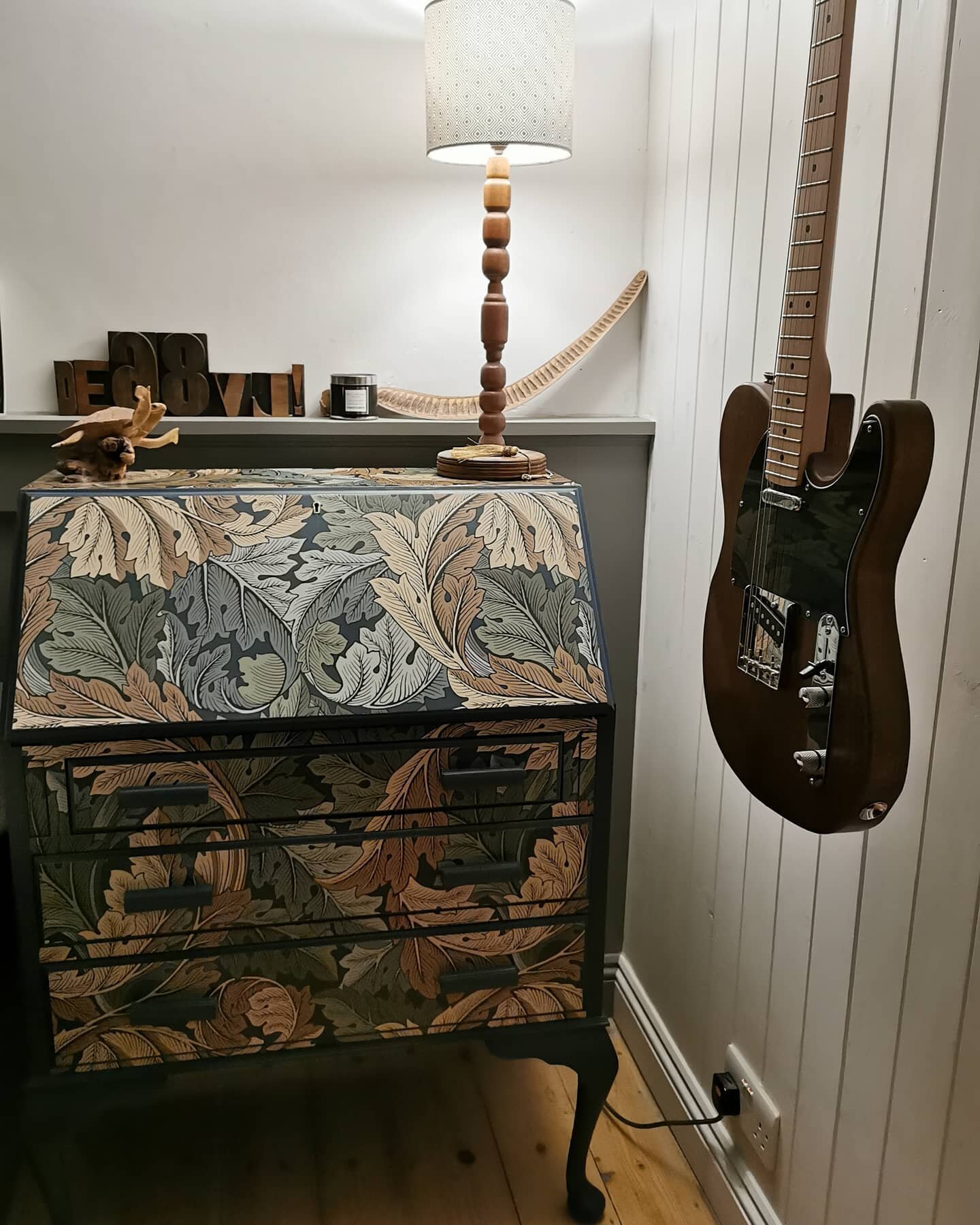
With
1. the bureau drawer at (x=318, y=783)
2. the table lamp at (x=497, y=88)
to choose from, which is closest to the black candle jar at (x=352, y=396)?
the table lamp at (x=497, y=88)

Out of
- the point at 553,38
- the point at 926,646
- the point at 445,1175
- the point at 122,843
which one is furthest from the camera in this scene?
the point at 445,1175

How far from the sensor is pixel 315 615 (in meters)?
1.41

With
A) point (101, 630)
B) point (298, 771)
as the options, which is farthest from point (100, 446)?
point (298, 771)

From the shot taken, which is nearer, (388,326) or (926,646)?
(926,646)

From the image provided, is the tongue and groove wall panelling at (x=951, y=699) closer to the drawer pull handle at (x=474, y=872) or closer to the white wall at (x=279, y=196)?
the drawer pull handle at (x=474, y=872)

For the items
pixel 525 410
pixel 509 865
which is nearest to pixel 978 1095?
pixel 509 865

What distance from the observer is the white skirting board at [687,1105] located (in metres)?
1.57

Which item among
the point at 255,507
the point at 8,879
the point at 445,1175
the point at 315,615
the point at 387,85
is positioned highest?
the point at 387,85

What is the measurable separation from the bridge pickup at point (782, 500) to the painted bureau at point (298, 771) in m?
0.38

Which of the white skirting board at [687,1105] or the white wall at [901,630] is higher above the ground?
the white wall at [901,630]

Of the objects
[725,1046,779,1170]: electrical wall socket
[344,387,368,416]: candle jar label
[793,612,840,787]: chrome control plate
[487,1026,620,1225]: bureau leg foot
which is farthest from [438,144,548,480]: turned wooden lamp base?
[725,1046,779,1170]: electrical wall socket

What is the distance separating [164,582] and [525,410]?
857mm

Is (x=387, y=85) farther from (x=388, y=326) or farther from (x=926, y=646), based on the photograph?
(x=926, y=646)

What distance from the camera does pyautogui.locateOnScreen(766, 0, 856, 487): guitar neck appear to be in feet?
3.37
